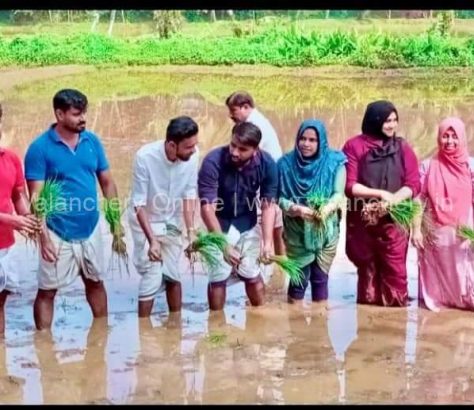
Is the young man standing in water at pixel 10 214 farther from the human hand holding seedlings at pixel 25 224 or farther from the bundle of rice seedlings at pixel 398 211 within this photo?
the bundle of rice seedlings at pixel 398 211

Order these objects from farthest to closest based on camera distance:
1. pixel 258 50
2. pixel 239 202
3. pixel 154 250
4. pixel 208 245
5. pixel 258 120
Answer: pixel 258 50, pixel 258 120, pixel 239 202, pixel 208 245, pixel 154 250

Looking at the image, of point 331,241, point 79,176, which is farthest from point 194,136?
point 331,241

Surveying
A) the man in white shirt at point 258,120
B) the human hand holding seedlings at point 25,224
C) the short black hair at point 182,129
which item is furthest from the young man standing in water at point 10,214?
the man in white shirt at point 258,120

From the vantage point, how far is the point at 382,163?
584 cm

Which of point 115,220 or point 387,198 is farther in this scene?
point 387,198

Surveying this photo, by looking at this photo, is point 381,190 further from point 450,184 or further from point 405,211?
point 450,184

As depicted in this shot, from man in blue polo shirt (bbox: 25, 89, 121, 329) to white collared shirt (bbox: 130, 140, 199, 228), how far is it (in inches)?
7.0

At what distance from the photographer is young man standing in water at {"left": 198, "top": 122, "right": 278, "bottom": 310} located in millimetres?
5715

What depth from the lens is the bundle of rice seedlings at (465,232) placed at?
587cm

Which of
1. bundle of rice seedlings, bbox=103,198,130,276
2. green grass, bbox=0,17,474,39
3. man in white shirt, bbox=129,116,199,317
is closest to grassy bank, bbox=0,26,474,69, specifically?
green grass, bbox=0,17,474,39

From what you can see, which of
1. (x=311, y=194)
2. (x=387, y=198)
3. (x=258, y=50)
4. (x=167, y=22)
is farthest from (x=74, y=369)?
(x=258, y=50)

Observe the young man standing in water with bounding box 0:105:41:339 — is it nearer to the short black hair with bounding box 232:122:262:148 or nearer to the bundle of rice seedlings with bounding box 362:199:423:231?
the short black hair with bounding box 232:122:262:148

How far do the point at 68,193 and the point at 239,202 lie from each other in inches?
38.2
